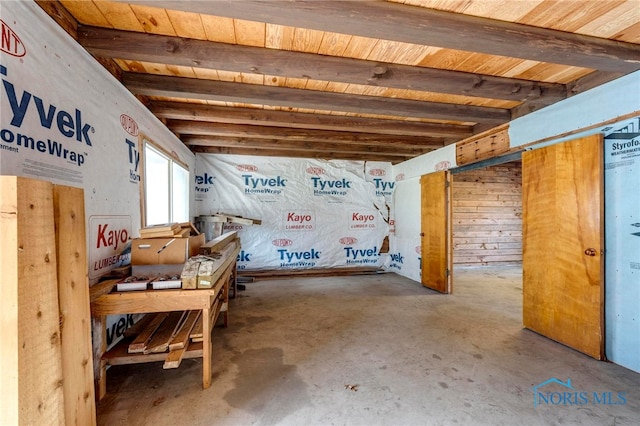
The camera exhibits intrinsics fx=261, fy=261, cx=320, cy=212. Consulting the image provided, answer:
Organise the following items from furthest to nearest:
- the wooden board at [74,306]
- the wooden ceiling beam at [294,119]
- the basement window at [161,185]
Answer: the basement window at [161,185]
the wooden ceiling beam at [294,119]
the wooden board at [74,306]

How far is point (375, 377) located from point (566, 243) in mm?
2241

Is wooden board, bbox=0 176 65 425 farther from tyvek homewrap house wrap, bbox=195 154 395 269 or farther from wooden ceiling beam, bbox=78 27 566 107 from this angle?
tyvek homewrap house wrap, bbox=195 154 395 269

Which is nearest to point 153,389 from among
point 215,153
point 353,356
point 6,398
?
point 6,398

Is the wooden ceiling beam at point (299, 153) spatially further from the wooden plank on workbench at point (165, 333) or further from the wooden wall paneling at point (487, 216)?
the wooden plank on workbench at point (165, 333)

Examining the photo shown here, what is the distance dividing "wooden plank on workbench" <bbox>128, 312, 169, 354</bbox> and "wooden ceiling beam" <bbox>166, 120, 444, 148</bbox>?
242 centimetres

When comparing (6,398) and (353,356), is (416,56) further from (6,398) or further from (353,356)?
(6,398)

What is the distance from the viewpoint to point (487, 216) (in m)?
6.54

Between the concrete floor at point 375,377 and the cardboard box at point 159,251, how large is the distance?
2.95ft

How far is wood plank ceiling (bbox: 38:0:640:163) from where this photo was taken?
4.97 ft

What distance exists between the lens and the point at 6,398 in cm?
103

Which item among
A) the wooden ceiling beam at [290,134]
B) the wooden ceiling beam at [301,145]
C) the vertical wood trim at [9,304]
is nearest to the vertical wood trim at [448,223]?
the wooden ceiling beam at [290,134]

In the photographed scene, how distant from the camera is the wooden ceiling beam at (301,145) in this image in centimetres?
424

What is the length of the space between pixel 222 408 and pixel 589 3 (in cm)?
332

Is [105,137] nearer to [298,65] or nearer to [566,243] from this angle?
[298,65]
